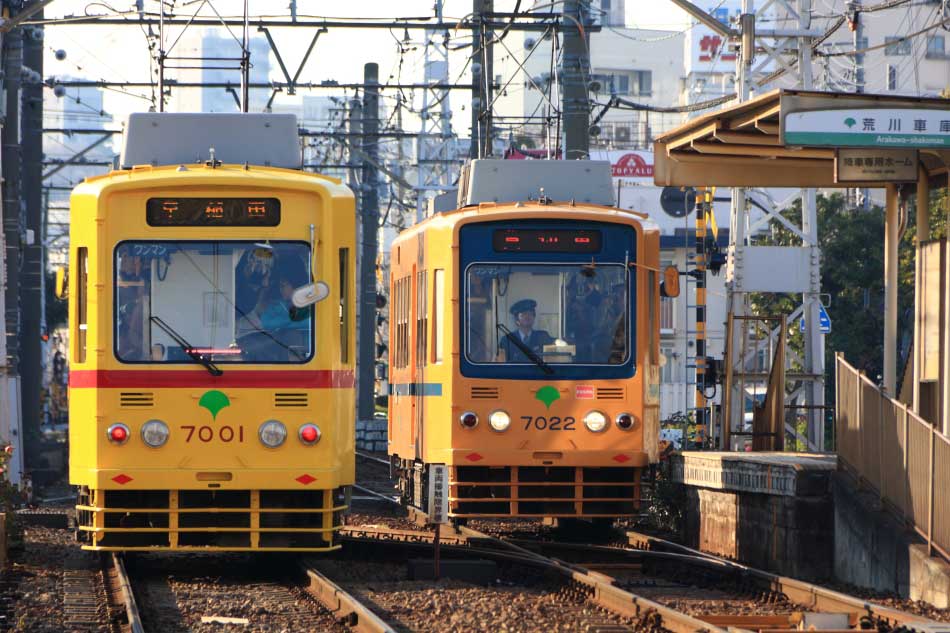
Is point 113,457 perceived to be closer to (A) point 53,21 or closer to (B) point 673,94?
(A) point 53,21

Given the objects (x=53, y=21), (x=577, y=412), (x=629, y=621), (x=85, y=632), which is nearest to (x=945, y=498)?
(x=629, y=621)

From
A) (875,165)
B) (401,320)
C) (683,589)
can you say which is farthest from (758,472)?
(401,320)

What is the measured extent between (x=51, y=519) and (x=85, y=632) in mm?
9425

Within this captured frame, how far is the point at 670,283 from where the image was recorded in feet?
51.0

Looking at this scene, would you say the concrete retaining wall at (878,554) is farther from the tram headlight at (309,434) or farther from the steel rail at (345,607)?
the tram headlight at (309,434)

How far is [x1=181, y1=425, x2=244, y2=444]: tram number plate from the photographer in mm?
13031

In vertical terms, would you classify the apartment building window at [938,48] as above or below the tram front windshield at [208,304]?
above

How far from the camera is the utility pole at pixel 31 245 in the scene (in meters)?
30.0

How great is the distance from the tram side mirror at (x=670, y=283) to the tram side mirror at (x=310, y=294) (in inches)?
149

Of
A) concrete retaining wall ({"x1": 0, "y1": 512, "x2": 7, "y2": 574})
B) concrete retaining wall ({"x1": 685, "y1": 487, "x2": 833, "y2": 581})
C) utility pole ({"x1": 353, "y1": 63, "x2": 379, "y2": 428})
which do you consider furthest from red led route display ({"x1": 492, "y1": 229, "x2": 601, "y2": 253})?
utility pole ({"x1": 353, "y1": 63, "x2": 379, "y2": 428})

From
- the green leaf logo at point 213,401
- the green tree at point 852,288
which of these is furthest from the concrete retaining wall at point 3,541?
the green tree at point 852,288

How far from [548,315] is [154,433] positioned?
13.6ft

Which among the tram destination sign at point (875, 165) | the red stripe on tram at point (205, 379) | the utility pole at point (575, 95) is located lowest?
the red stripe on tram at point (205, 379)

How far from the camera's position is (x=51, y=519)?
1964cm
